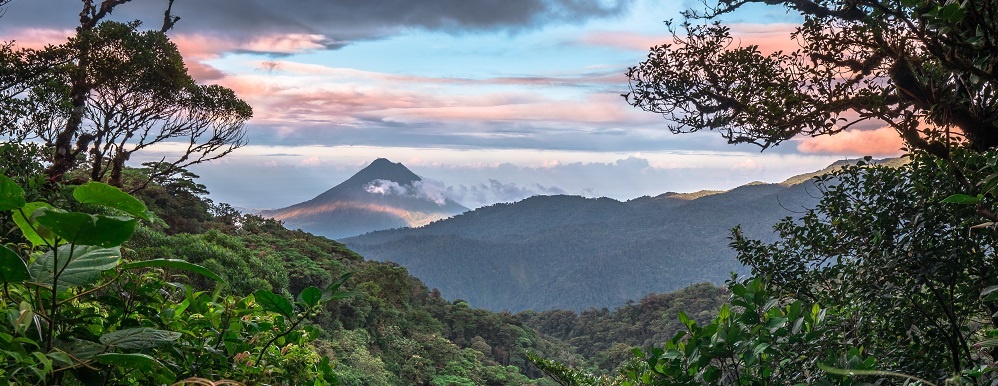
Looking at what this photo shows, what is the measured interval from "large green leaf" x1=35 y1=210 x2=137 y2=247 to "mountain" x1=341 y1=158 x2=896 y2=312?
9140 centimetres

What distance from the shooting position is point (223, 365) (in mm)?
995

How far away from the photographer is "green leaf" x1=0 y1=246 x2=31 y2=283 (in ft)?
2.18

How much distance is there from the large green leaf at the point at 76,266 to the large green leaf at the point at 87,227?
55mm

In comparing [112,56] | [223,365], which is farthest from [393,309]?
[223,365]

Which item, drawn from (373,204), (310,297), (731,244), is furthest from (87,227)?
(373,204)

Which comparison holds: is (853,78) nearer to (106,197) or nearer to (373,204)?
(106,197)

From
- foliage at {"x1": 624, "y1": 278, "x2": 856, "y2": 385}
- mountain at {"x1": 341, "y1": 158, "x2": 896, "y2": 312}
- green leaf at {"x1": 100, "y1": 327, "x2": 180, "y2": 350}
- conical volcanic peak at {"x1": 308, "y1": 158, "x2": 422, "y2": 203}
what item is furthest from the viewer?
conical volcanic peak at {"x1": 308, "y1": 158, "x2": 422, "y2": 203}

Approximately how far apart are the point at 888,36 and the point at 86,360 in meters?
4.79

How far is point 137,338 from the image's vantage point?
2.48 feet

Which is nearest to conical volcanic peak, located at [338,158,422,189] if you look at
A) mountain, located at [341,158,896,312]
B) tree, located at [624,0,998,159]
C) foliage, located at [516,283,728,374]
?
mountain, located at [341,158,896,312]

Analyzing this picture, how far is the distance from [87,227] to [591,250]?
377 ft

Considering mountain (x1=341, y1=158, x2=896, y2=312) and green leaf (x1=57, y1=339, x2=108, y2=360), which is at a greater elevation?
green leaf (x1=57, y1=339, x2=108, y2=360)

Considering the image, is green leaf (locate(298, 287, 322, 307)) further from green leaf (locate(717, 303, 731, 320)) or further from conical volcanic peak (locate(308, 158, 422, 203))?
conical volcanic peak (locate(308, 158, 422, 203))

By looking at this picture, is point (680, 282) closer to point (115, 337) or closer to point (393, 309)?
point (393, 309)
